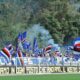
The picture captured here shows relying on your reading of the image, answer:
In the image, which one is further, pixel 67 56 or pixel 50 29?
pixel 50 29

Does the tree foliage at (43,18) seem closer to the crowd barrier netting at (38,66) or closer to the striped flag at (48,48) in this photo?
the striped flag at (48,48)

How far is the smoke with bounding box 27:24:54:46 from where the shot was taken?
40000 mm

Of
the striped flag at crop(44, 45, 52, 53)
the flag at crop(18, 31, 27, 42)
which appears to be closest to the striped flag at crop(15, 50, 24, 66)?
the flag at crop(18, 31, 27, 42)

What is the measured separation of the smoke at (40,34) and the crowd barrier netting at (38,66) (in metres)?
5.48

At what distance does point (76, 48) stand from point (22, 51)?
5.62m

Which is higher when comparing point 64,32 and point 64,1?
point 64,1

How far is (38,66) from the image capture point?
32375mm

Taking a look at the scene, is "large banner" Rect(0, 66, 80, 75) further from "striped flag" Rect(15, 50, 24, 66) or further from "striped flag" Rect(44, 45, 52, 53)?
"striped flag" Rect(44, 45, 52, 53)

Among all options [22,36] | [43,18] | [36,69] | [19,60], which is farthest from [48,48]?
[36,69]

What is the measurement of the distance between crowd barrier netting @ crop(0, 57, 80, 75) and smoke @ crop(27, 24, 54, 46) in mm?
5482

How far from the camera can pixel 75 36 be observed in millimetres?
41500

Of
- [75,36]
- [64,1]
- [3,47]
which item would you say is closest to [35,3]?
[64,1]

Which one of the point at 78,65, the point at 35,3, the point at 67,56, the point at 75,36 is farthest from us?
the point at 35,3

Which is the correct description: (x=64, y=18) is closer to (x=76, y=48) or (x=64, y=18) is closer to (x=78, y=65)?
(x=76, y=48)
